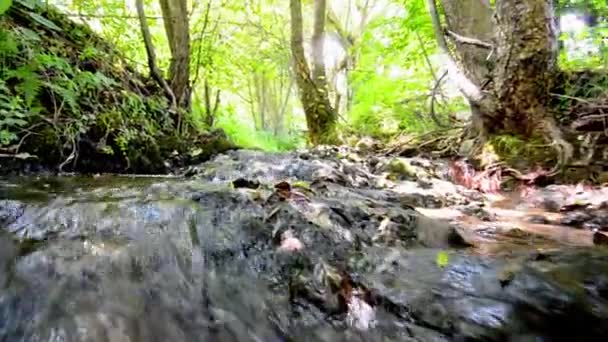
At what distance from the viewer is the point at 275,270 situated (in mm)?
1665

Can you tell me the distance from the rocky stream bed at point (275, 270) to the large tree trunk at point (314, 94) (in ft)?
16.5

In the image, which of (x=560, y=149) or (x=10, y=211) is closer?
(x=10, y=211)

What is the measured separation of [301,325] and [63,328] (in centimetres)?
71

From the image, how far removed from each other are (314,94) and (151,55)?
3.37 m

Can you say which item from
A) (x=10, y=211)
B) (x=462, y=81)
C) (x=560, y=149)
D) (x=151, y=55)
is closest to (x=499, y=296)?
(x=10, y=211)

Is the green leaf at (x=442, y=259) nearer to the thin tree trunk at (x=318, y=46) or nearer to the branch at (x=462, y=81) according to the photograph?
the branch at (x=462, y=81)

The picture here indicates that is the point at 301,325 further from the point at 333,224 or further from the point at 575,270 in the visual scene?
the point at 575,270

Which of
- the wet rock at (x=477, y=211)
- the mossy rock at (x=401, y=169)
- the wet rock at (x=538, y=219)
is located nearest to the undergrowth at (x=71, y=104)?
the mossy rock at (x=401, y=169)

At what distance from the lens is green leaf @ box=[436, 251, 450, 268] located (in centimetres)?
170

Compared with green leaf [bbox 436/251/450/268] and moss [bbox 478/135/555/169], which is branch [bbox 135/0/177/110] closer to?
moss [bbox 478/135/555/169]

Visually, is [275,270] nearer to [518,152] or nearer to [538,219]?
[538,219]

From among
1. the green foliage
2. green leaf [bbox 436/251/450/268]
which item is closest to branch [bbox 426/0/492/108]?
green leaf [bbox 436/251/450/268]

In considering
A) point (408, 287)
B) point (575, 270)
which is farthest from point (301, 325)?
point (575, 270)

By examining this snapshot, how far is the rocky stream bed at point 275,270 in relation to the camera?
130 cm
